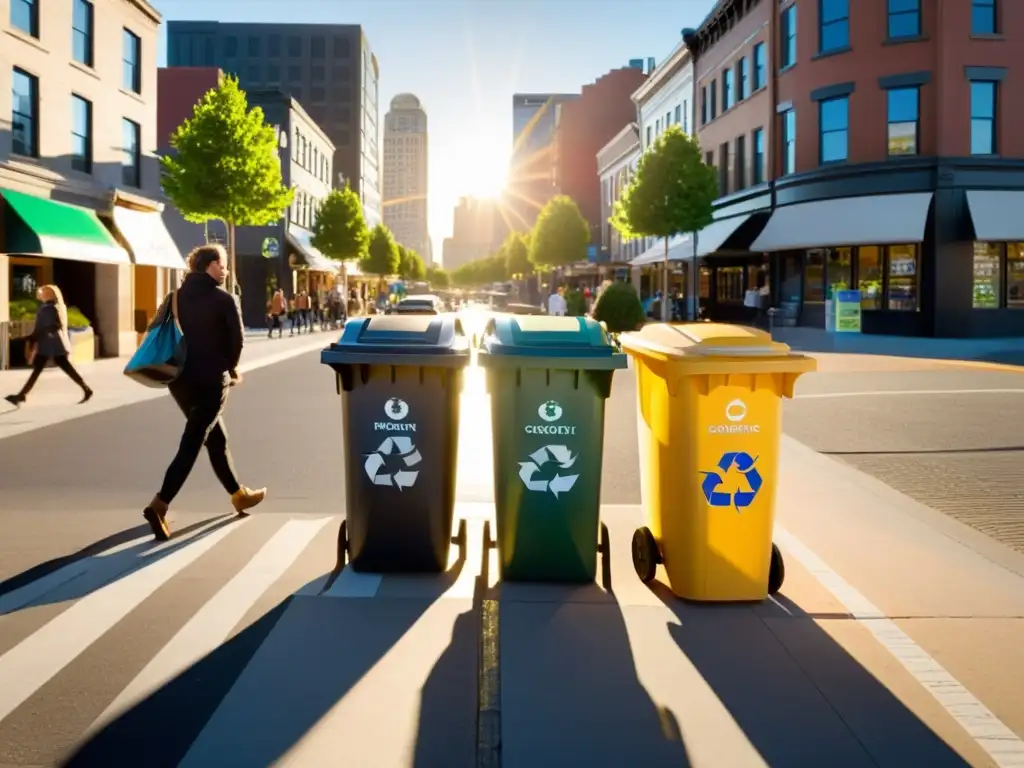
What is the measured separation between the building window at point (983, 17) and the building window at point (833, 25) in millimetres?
3897

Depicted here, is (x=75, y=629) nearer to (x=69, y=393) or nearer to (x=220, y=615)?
(x=220, y=615)

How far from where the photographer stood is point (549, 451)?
5793 millimetres

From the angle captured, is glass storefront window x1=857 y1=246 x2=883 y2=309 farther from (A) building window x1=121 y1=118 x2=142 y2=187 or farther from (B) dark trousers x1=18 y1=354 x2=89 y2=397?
(B) dark trousers x1=18 y1=354 x2=89 y2=397

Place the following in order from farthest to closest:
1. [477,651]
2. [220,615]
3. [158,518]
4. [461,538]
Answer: [158,518] → [461,538] → [220,615] → [477,651]

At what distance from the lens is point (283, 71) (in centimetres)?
11012

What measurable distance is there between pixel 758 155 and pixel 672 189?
3.73 meters

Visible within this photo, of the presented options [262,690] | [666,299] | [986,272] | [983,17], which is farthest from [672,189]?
[262,690]

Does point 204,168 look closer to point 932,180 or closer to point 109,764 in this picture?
point 932,180

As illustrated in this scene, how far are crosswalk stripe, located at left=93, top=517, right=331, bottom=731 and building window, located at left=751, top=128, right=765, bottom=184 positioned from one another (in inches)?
1406

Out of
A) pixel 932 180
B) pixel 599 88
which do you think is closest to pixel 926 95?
pixel 932 180

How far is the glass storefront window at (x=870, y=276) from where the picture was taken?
33750 mm

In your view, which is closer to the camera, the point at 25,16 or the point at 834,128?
the point at 25,16

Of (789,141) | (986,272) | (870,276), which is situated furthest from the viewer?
(789,141)

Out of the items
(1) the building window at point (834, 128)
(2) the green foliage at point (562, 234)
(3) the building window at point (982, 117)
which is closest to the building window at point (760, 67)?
(1) the building window at point (834, 128)
